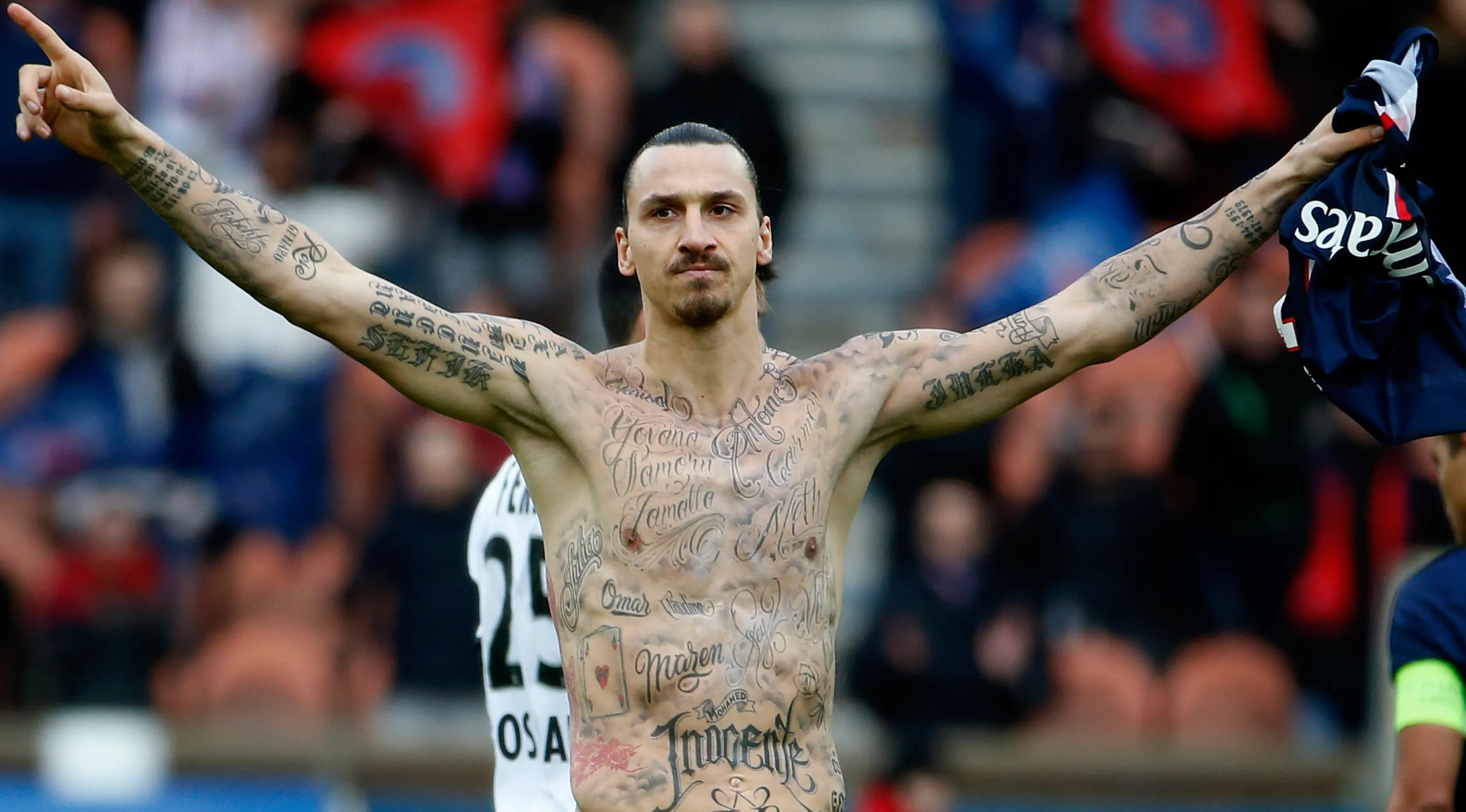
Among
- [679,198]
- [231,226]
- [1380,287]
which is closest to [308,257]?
[231,226]

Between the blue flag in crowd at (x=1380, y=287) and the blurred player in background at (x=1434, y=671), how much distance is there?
0.34 metres

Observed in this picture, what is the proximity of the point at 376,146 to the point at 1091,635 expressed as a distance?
4.77m

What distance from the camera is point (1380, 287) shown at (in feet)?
18.4

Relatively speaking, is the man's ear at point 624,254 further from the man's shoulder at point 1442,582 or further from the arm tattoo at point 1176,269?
the man's shoulder at point 1442,582

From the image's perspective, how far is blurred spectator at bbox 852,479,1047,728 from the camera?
10.1 m

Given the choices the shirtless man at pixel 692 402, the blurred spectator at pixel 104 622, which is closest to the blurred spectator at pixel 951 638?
the blurred spectator at pixel 104 622

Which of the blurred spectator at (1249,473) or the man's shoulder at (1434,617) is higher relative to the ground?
the blurred spectator at (1249,473)

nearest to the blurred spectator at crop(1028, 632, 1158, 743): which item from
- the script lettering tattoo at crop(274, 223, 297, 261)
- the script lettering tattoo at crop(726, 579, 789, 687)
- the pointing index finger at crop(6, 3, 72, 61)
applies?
the script lettering tattoo at crop(726, 579, 789, 687)

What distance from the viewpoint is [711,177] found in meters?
5.49

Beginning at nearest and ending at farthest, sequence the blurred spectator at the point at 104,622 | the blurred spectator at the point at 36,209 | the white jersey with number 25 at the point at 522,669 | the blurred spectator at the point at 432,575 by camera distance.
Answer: the white jersey with number 25 at the point at 522,669
the blurred spectator at the point at 432,575
the blurred spectator at the point at 104,622
the blurred spectator at the point at 36,209

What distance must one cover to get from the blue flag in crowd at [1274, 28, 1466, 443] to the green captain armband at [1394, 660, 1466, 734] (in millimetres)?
626

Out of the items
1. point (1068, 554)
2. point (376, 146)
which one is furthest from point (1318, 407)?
point (376, 146)

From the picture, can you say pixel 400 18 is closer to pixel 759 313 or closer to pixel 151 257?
→ pixel 151 257

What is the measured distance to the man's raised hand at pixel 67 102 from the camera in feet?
16.5
